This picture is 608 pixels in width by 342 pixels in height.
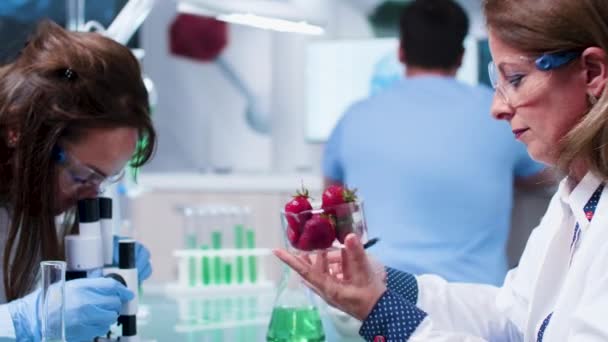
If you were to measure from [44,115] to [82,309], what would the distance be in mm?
396

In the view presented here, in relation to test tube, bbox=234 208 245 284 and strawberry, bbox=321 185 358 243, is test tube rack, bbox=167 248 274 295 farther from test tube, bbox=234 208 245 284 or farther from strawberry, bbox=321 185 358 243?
strawberry, bbox=321 185 358 243

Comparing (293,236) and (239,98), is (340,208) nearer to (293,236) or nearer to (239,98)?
(293,236)

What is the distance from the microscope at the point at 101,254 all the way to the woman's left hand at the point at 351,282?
0.30 metres

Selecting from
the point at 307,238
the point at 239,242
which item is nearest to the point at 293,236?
the point at 307,238

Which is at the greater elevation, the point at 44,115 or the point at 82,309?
the point at 44,115

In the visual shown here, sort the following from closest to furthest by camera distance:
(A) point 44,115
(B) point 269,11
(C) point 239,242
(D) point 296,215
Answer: (D) point 296,215
(A) point 44,115
(B) point 269,11
(C) point 239,242

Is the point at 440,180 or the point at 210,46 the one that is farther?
the point at 210,46

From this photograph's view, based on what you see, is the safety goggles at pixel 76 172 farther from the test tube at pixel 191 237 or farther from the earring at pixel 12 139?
the test tube at pixel 191 237

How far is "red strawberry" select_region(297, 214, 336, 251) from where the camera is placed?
1643 millimetres

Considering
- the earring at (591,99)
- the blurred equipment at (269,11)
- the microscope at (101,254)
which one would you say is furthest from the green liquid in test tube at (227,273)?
the earring at (591,99)

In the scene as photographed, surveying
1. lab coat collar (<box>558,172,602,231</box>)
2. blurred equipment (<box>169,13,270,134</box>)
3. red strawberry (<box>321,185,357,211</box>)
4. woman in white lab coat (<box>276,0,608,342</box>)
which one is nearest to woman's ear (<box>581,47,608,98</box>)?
woman in white lab coat (<box>276,0,608,342</box>)

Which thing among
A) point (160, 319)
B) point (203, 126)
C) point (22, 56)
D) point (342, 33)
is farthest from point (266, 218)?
point (22, 56)

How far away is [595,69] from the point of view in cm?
149

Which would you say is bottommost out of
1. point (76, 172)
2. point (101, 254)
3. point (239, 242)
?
point (239, 242)
